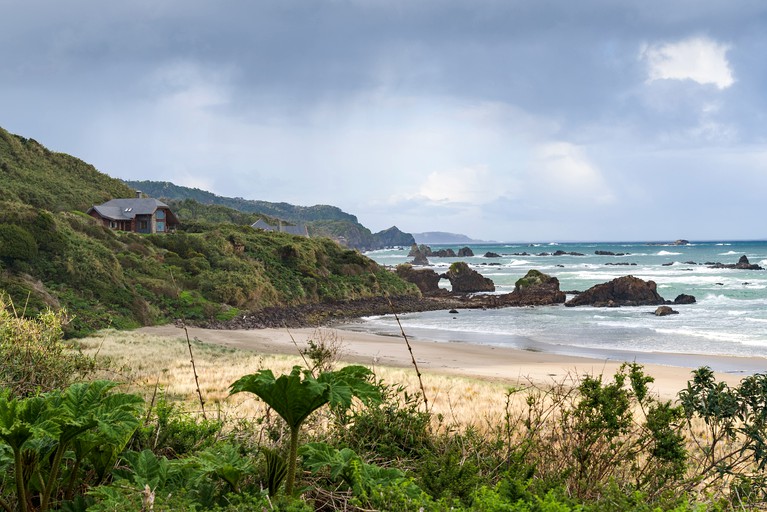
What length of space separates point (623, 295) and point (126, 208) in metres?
45.6

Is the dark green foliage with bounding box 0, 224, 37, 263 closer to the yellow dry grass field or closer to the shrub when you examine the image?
the yellow dry grass field

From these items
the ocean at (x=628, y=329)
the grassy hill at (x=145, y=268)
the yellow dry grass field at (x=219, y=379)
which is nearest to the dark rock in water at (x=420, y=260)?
the grassy hill at (x=145, y=268)

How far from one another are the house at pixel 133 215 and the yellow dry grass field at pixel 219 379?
115 feet

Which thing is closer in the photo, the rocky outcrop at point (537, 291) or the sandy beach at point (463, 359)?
the sandy beach at point (463, 359)

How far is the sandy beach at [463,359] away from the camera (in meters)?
18.9

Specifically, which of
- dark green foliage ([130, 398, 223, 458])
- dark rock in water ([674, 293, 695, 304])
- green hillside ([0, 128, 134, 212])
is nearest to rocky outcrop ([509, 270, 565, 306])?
dark rock in water ([674, 293, 695, 304])

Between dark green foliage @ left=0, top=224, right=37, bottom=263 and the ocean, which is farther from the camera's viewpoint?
dark green foliage @ left=0, top=224, right=37, bottom=263

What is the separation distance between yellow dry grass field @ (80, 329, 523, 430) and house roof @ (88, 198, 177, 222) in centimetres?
3539

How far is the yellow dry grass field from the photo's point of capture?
859 centimetres

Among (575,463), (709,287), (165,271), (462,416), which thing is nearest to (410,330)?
(165,271)

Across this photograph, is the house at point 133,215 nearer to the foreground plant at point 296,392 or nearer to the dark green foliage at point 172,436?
the dark green foliage at point 172,436

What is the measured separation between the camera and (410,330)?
34.5 meters

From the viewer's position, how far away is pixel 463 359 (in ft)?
77.2

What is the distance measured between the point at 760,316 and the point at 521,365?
77.9ft
